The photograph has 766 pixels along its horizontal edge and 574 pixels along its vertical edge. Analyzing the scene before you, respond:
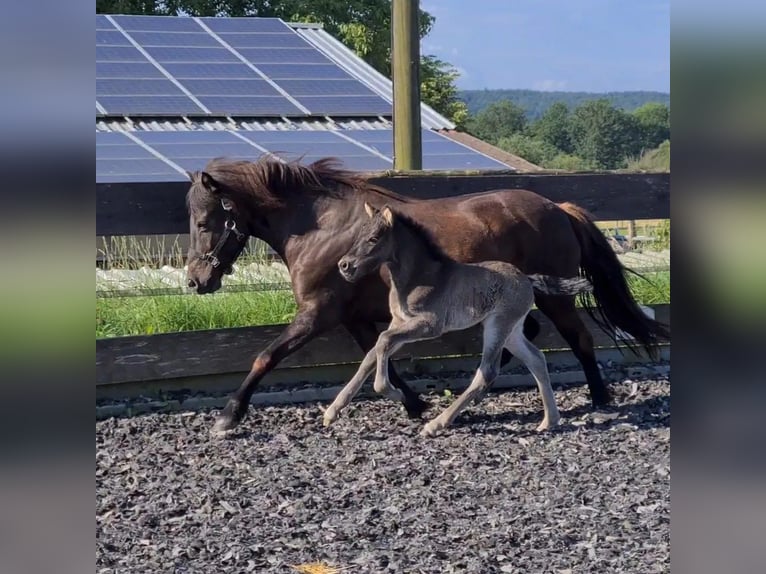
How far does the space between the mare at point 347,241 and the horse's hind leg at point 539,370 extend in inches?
24.2

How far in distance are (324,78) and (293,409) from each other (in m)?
14.0

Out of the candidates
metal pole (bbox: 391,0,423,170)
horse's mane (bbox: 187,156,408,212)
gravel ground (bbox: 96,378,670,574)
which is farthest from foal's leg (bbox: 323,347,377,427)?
metal pole (bbox: 391,0,423,170)

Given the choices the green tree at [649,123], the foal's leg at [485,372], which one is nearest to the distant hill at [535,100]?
the green tree at [649,123]

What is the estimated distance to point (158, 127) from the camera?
663 inches

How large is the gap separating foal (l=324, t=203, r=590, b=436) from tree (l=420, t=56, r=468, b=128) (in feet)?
88.8

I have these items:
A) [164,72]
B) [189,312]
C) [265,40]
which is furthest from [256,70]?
[189,312]

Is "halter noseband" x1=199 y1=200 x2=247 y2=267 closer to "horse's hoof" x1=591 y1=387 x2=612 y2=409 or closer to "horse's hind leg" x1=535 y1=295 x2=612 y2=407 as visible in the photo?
"horse's hind leg" x1=535 y1=295 x2=612 y2=407

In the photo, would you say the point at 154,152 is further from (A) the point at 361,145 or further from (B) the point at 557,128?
(B) the point at 557,128

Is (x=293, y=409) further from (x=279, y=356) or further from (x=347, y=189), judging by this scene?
(x=347, y=189)

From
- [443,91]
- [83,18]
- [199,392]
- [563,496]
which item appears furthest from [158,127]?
[443,91]

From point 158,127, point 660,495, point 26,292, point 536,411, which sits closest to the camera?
point 26,292

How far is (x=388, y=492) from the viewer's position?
15.6 ft

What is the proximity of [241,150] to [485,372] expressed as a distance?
1026 cm

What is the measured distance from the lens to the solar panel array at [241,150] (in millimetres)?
14352
